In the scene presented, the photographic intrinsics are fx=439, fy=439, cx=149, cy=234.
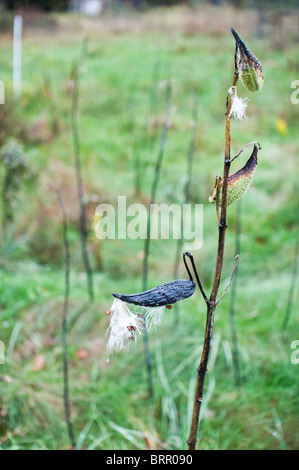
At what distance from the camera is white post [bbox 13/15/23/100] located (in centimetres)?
559

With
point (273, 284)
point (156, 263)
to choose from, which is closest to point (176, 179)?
point (156, 263)

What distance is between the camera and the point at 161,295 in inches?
22.9

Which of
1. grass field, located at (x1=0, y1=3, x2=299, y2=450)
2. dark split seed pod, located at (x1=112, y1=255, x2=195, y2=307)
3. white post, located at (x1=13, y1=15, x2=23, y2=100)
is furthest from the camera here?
white post, located at (x1=13, y1=15, x2=23, y2=100)

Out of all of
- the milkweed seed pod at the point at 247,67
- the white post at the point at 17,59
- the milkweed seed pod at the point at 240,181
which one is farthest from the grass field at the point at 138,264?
the milkweed seed pod at the point at 247,67

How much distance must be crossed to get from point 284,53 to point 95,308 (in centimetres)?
708

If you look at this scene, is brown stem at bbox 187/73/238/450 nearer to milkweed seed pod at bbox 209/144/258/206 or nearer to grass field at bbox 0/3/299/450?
milkweed seed pod at bbox 209/144/258/206

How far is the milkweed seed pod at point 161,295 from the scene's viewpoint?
56 cm

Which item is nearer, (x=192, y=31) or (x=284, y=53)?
→ (x=284, y=53)

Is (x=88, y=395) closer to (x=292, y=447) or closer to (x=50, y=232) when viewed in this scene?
(x=292, y=447)

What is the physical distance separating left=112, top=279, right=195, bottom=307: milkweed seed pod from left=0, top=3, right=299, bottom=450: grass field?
0.20 m

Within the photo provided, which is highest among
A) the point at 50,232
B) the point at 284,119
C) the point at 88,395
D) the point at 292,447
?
the point at 284,119

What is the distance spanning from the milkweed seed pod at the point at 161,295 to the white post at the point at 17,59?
→ 205 inches

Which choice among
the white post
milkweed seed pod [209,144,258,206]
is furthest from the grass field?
milkweed seed pod [209,144,258,206]

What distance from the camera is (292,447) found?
1354 mm
